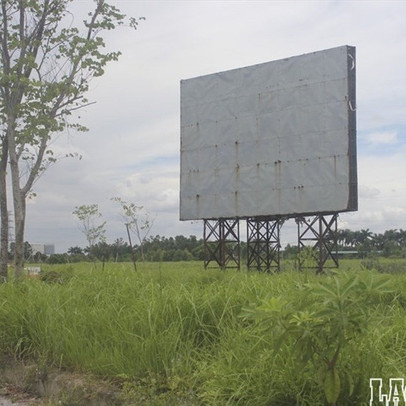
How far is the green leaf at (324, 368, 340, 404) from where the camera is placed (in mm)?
3010

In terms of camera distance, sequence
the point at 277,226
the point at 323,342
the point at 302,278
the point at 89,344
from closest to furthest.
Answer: the point at 323,342, the point at 89,344, the point at 302,278, the point at 277,226

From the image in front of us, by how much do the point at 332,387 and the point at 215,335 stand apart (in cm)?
174

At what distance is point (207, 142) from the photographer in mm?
16891

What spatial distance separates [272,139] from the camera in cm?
1531

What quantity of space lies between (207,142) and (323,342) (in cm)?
1405

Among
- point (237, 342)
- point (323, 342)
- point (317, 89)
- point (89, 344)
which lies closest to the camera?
point (323, 342)

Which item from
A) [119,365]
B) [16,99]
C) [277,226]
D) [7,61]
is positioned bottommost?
[119,365]

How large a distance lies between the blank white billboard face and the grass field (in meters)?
7.92

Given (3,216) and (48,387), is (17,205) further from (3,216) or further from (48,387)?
(48,387)

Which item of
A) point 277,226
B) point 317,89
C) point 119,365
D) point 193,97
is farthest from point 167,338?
point 193,97

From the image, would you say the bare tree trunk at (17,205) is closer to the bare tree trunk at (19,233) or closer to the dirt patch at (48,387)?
the bare tree trunk at (19,233)

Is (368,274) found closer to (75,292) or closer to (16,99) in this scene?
(75,292)

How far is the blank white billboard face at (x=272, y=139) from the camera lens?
14.1 meters

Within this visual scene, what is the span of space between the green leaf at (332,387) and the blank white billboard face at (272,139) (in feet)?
37.0
